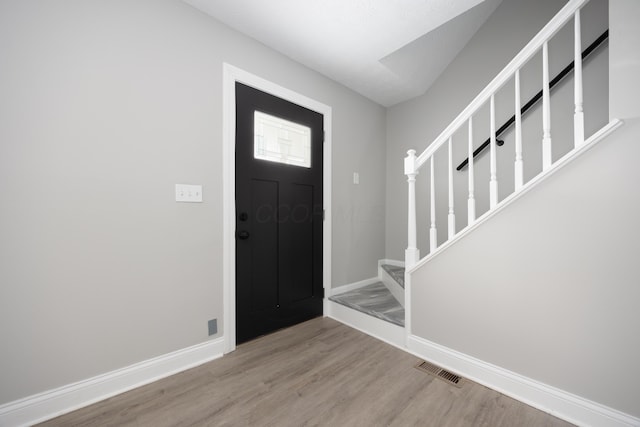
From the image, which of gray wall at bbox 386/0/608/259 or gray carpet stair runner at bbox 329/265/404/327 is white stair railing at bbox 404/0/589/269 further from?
gray wall at bbox 386/0/608/259

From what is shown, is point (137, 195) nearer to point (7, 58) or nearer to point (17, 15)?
point (7, 58)

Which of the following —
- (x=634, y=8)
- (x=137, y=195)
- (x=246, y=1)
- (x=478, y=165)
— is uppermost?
(x=246, y=1)

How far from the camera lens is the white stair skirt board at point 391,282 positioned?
8.12 ft

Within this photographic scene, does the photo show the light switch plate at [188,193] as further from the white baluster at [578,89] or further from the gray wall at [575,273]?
the white baluster at [578,89]

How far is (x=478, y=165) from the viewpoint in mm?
2551

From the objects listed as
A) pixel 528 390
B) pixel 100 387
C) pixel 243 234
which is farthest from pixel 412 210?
pixel 100 387

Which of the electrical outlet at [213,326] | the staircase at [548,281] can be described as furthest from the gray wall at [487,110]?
the electrical outlet at [213,326]

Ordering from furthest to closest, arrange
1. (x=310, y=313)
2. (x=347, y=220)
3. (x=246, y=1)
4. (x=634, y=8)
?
(x=347, y=220), (x=310, y=313), (x=246, y=1), (x=634, y=8)

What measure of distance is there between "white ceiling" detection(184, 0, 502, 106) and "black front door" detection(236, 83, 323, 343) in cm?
47

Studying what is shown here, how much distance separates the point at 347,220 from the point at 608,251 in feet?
6.56

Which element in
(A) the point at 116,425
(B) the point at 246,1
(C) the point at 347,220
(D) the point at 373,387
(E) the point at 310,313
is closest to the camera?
(A) the point at 116,425

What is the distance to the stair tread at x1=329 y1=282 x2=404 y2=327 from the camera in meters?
2.15

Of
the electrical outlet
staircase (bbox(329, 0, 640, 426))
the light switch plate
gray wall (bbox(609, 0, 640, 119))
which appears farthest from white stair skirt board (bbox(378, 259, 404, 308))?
the light switch plate

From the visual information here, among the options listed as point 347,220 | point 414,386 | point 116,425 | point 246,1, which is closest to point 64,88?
point 246,1
